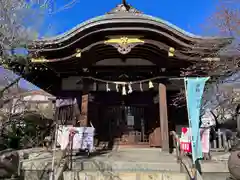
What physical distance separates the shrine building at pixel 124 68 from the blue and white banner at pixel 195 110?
1.83m

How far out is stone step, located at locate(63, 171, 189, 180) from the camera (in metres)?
6.74

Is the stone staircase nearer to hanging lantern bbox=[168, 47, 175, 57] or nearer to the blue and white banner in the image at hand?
the blue and white banner

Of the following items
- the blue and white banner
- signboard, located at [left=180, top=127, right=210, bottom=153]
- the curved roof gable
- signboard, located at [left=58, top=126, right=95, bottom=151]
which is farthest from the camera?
the curved roof gable

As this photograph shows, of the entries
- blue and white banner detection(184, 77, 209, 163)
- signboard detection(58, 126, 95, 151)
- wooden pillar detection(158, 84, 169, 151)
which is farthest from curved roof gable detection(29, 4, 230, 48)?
signboard detection(58, 126, 95, 151)

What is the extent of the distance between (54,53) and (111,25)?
261 centimetres

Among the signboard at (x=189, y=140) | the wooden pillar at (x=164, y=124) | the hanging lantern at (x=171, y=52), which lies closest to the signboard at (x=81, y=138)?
the wooden pillar at (x=164, y=124)

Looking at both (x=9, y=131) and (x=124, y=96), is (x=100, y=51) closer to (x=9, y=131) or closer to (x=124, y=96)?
(x=124, y=96)

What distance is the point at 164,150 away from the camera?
9414mm

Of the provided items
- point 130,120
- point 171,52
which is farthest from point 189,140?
point 130,120

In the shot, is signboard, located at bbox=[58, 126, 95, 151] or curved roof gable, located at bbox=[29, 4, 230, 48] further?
curved roof gable, located at bbox=[29, 4, 230, 48]

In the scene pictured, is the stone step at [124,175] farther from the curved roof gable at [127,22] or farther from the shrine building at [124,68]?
the curved roof gable at [127,22]

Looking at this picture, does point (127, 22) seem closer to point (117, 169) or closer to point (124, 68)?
point (124, 68)

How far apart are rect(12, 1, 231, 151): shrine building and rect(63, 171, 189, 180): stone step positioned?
266cm

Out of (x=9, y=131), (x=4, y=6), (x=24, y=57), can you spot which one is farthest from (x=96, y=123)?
(x=9, y=131)
